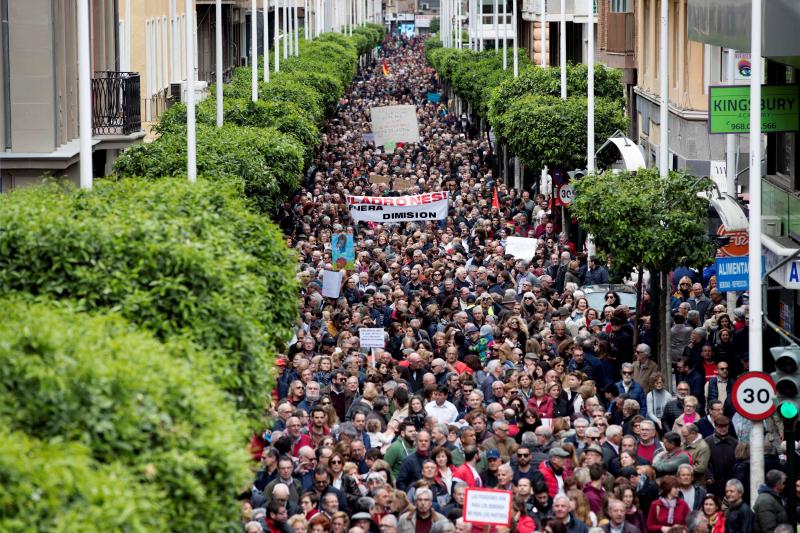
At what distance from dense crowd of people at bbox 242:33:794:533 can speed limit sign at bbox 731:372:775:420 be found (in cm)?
59

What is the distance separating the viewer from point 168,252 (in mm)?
11438

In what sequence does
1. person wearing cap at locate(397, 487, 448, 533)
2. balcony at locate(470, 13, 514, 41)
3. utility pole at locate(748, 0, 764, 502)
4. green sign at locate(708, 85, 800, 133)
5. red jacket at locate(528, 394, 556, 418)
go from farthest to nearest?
balcony at locate(470, 13, 514, 41)
green sign at locate(708, 85, 800, 133)
red jacket at locate(528, 394, 556, 418)
utility pole at locate(748, 0, 764, 502)
person wearing cap at locate(397, 487, 448, 533)

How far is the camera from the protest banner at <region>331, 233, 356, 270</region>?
2830 cm

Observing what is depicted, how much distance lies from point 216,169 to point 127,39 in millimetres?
15191

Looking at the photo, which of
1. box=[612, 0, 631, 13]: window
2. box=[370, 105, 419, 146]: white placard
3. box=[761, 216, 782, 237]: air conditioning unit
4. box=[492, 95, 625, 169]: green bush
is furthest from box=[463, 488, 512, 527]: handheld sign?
box=[370, 105, 419, 146]: white placard

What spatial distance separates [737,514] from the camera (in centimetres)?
1427

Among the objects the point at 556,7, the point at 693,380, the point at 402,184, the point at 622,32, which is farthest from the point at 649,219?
the point at 556,7

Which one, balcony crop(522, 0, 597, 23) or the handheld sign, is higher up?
balcony crop(522, 0, 597, 23)

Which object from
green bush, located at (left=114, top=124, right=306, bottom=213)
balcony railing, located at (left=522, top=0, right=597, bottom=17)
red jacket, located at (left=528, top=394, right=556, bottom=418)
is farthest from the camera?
balcony railing, located at (left=522, top=0, right=597, bottom=17)

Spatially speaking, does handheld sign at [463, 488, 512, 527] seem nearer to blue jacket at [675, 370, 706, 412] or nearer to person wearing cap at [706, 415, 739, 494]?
person wearing cap at [706, 415, 739, 494]

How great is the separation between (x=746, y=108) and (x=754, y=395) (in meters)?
6.18

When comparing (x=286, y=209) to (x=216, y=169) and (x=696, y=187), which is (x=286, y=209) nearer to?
(x=216, y=169)

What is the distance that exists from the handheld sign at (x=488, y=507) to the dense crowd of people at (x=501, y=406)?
0.17 meters

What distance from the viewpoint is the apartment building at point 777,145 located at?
63.4ft
